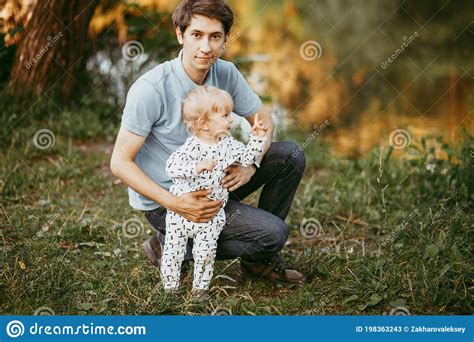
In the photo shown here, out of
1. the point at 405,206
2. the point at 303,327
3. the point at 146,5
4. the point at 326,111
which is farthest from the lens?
the point at 326,111

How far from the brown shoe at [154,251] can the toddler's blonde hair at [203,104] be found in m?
0.69

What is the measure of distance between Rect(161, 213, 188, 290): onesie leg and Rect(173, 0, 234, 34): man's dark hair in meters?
0.76

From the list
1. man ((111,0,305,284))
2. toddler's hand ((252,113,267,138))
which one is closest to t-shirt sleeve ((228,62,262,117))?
man ((111,0,305,284))

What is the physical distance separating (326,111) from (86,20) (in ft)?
8.63

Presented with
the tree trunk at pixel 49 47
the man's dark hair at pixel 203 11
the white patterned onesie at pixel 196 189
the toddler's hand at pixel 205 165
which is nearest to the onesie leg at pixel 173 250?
the white patterned onesie at pixel 196 189

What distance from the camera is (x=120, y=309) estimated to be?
248 centimetres

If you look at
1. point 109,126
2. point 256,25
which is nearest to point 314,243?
point 109,126

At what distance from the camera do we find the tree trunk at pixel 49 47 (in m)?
4.88

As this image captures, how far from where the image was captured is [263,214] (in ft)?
8.86

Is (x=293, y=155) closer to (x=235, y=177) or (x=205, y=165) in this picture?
(x=235, y=177)

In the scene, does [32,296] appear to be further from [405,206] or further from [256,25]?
[256,25]

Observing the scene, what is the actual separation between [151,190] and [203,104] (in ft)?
1.26

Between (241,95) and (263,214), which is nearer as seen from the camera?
(263,214)

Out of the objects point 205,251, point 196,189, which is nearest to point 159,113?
point 196,189
